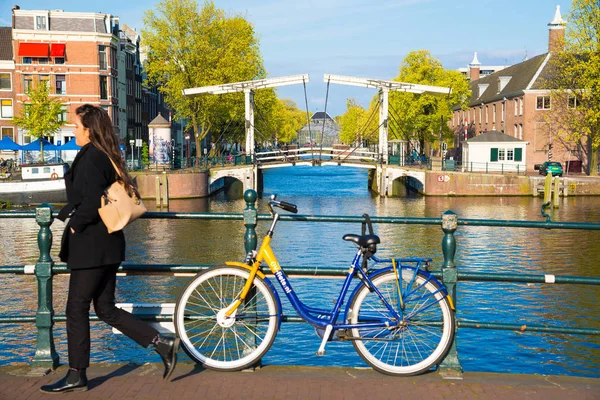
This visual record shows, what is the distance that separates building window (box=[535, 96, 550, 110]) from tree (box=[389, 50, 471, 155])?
19.1ft

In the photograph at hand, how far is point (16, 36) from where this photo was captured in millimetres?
52250

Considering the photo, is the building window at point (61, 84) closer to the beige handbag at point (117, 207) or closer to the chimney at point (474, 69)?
the beige handbag at point (117, 207)

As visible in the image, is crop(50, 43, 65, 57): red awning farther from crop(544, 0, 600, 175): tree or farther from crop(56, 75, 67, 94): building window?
crop(544, 0, 600, 175): tree

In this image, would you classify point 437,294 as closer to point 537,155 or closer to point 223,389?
point 223,389

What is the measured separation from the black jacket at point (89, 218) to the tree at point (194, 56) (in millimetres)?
44659

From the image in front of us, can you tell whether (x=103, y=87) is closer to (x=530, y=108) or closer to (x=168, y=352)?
(x=530, y=108)

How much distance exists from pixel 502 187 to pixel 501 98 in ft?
75.2

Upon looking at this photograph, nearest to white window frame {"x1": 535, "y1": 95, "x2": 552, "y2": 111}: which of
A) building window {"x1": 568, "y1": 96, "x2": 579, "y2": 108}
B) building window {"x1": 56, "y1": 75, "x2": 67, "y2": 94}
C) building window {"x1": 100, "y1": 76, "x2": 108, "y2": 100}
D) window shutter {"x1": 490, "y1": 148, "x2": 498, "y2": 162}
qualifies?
building window {"x1": 568, "y1": 96, "x2": 579, "y2": 108}

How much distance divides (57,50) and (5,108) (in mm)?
5186

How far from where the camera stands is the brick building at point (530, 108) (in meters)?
57.2

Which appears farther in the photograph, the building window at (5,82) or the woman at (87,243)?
the building window at (5,82)

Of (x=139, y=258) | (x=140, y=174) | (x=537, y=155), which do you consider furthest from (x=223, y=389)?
(x=537, y=155)

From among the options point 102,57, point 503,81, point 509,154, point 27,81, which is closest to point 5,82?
point 27,81

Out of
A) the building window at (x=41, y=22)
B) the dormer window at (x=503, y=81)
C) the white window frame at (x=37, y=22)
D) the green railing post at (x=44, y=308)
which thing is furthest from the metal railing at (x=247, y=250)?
the dormer window at (x=503, y=81)
